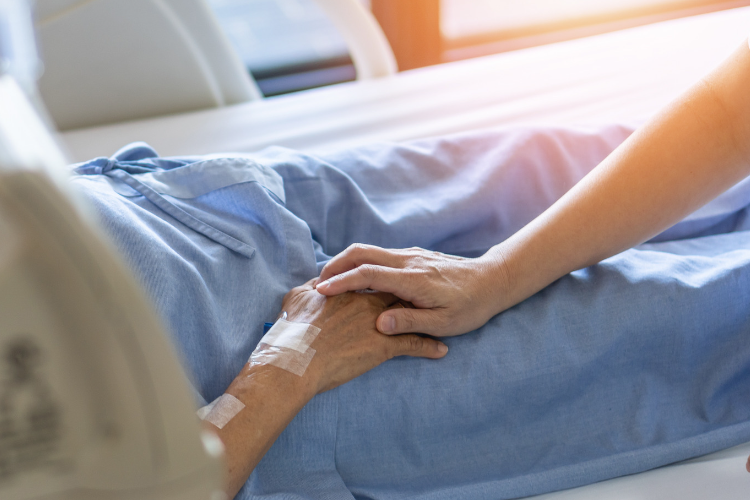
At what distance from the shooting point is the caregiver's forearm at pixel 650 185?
83cm

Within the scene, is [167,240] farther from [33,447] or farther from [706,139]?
[706,139]

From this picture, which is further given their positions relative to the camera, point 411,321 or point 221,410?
point 411,321

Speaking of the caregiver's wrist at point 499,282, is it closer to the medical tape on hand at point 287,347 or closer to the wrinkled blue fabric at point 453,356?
the wrinkled blue fabric at point 453,356

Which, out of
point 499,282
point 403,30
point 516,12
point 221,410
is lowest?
point 221,410

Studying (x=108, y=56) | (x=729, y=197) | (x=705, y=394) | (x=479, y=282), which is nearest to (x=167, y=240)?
(x=479, y=282)

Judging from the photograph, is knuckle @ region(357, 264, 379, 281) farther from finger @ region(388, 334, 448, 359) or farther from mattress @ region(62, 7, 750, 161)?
mattress @ region(62, 7, 750, 161)

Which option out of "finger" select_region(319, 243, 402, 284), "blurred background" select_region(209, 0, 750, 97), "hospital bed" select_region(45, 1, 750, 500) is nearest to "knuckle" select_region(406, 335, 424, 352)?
"finger" select_region(319, 243, 402, 284)

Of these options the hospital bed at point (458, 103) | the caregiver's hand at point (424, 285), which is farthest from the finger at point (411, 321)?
the hospital bed at point (458, 103)

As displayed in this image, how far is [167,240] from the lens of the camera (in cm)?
81

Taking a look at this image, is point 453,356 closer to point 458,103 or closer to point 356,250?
point 356,250

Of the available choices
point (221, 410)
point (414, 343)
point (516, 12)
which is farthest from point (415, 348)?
point (516, 12)

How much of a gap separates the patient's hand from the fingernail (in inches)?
0.4

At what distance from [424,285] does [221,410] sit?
0.30 m

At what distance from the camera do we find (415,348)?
79 centimetres
